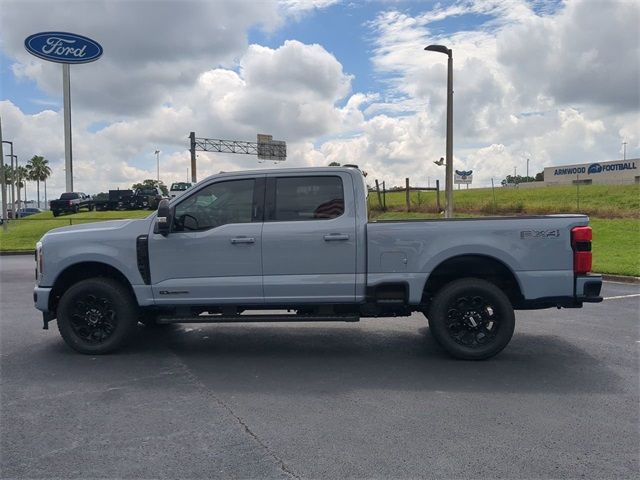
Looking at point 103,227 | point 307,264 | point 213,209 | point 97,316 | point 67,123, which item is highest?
point 67,123

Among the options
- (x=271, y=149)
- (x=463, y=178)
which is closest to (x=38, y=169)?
(x=271, y=149)

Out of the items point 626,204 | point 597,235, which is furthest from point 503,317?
point 626,204

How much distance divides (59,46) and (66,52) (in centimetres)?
48

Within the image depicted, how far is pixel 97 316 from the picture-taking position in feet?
19.8

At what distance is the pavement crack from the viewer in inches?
135

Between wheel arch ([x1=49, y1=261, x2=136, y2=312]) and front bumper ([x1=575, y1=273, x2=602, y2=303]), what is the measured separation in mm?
4762

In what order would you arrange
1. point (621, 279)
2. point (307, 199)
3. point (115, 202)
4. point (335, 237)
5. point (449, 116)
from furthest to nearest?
point (115, 202), point (449, 116), point (621, 279), point (307, 199), point (335, 237)

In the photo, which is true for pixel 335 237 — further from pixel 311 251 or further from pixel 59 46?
pixel 59 46

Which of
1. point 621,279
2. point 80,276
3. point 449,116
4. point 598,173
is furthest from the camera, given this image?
point 598,173

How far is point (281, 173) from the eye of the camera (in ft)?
19.6

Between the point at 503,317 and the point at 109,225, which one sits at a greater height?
the point at 109,225

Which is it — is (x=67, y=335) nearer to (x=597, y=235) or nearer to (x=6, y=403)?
(x=6, y=403)

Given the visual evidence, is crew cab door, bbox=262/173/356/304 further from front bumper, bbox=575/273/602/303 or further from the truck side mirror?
front bumper, bbox=575/273/602/303

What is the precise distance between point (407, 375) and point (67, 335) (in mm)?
Answer: 3757
